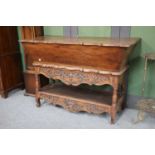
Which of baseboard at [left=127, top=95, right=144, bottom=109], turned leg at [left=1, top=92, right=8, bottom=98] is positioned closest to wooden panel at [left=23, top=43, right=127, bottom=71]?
baseboard at [left=127, top=95, right=144, bottom=109]

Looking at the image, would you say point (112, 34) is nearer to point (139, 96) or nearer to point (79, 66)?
point (79, 66)

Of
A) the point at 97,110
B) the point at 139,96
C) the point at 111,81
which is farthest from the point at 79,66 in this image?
the point at 139,96

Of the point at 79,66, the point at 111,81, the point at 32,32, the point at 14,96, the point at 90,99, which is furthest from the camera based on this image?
the point at 14,96

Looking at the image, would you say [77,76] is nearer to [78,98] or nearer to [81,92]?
[78,98]

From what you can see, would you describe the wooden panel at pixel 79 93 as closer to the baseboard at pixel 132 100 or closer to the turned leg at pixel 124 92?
the turned leg at pixel 124 92

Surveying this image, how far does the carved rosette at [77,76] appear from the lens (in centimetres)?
236

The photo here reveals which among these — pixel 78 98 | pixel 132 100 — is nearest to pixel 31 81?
pixel 78 98

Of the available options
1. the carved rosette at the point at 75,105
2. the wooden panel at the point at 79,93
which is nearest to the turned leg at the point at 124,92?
the wooden panel at the point at 79,93

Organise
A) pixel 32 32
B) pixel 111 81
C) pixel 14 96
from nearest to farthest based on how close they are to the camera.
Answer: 1. pixel 111 81
2. pixel 32 32
3. pixel 14 96

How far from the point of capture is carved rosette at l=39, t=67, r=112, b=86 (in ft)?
7.75

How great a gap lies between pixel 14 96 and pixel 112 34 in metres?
1.96

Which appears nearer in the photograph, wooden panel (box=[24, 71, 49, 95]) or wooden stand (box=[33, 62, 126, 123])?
wooden stand (box=[33, 62, 126, 123])

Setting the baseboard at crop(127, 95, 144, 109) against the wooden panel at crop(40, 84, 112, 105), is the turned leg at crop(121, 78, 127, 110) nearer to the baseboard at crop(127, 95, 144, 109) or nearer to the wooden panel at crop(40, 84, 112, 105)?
the baseboard at crop(127, 95, 144, 109)

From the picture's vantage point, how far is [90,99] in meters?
2.66
